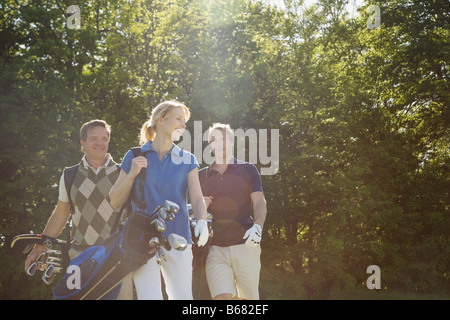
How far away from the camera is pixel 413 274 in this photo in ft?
66.7

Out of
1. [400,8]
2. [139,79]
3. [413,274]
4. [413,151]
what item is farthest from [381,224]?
[139,79]

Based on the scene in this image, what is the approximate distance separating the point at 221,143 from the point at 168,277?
5.81ft

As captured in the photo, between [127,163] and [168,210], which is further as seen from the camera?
[127,163]

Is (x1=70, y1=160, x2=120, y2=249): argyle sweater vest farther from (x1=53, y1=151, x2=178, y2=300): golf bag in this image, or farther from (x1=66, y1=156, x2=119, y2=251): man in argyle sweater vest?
(x1=53, y1=151, x2=178, y2=300): golf bag

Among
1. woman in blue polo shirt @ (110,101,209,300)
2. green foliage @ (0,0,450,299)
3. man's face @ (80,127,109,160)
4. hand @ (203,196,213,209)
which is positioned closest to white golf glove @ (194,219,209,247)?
woman in blue polo shirt @ (110,101,209,300)

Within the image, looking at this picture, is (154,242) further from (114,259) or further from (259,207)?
(259,207)

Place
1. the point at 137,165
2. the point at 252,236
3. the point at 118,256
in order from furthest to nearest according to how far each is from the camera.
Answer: the point at 252,236 < the point at 137,165 < the point at 118,256

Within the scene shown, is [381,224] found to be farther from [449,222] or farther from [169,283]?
[169,283]

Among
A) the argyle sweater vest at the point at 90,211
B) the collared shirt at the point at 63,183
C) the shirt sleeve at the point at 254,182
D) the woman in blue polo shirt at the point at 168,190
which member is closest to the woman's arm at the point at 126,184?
the woman in blue polo shirt at the point at 168,190

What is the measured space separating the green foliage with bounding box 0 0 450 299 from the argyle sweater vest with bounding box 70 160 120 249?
15328 millimetres

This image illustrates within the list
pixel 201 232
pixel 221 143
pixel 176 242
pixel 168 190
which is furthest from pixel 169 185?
pixel 221 143

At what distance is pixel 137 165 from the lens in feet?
12.0

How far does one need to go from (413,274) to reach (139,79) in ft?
42.6

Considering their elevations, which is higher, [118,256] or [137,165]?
[137,165]
